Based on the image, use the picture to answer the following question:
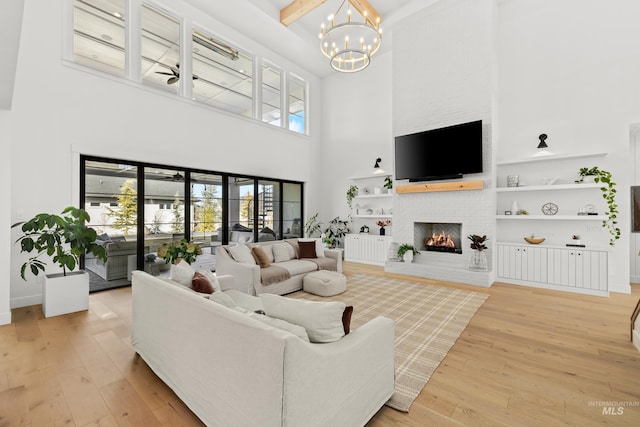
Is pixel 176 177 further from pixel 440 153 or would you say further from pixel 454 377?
pixel 454 377

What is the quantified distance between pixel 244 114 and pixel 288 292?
4.61m

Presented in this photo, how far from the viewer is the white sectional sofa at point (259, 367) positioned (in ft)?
4.15

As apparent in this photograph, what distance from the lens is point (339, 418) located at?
1.49 metres

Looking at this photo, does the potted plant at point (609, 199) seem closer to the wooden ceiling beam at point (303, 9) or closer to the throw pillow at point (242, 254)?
the wooden ceiling beam at point (303, 9)

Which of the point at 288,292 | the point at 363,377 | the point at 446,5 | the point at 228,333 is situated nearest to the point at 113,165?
the point at 288,292

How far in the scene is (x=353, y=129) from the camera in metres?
8.14

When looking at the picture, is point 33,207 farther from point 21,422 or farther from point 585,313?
point 585,313

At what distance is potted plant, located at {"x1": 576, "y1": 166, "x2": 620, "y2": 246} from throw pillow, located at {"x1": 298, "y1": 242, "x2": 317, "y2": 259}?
489 centimetres

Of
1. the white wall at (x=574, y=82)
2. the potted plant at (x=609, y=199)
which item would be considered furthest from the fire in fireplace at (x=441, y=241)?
the potted plant at (x=609, y=199)

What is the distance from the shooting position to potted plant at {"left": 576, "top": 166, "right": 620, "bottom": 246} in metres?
4.59

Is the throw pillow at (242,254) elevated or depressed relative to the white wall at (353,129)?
depressed

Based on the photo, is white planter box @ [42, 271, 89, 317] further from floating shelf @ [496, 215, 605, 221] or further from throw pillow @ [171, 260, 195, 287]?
floating shelf @ [496, 215, 605, 221]

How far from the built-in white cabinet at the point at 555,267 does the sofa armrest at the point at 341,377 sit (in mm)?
4483

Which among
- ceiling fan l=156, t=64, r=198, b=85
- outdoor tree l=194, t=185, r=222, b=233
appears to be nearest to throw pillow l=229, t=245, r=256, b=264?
outdoor tree l=194, t=185, r=222, b=233
